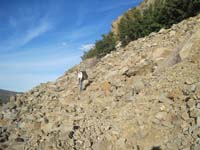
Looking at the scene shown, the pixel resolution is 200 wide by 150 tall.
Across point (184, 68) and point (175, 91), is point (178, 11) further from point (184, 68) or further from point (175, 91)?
point (175, 91)

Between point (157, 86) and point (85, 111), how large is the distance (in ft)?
14.7

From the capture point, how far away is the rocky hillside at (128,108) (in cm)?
1009

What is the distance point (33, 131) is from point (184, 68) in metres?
8.73

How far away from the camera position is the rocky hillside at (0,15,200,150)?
1009 cm

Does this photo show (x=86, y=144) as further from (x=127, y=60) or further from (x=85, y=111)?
(x=127, y=60)

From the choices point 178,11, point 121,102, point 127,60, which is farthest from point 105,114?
point 178,11

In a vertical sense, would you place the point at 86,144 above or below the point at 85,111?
below

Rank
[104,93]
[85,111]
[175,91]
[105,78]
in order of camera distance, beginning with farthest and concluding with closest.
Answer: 1. [105,78]
2. [104,93]
3. [85,111]
4. [175,91]

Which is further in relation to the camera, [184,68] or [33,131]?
[33,131]

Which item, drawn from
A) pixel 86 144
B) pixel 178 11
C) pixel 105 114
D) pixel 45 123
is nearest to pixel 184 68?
pixel 105 114

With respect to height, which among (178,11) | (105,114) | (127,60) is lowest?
(105,114)

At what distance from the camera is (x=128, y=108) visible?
40.6 ft

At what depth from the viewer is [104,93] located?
1603cm

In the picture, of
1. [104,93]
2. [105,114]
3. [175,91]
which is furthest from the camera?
[104,93]
